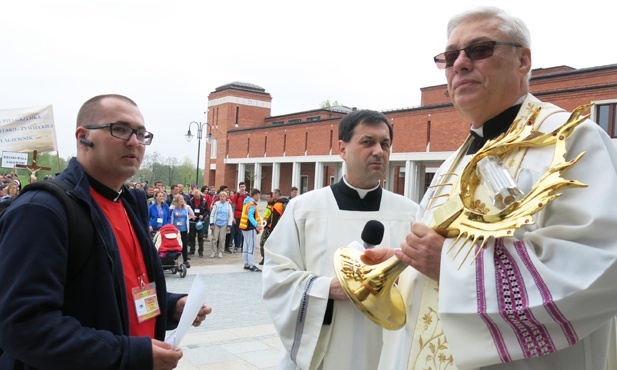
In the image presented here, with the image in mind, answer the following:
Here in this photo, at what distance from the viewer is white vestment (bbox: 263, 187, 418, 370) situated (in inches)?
106

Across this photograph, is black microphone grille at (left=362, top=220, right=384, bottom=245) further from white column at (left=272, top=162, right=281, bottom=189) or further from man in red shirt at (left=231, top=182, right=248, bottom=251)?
white column at (left=272, top=162, right=281, bottom=189)

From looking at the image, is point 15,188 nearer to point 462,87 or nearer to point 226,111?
point 462,87

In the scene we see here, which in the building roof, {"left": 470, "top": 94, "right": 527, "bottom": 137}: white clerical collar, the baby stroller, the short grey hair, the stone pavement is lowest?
the stone pavement

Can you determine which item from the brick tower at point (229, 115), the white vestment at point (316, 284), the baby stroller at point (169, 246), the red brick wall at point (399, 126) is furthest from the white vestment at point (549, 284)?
the brick tower at point (229, 115)

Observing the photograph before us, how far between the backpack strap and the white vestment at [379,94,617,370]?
1293 mm

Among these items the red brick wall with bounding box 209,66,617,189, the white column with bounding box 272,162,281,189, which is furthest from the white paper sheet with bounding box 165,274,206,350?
the white column with bounding box 272,162,281,189

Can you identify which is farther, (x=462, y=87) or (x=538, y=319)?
(x=462, y=87)

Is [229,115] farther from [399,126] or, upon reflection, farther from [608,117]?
[608,117]

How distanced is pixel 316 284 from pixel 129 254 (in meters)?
1.05

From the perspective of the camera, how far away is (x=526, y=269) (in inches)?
53.9

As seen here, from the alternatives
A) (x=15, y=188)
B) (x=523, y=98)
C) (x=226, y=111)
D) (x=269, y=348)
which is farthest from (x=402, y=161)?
(x=523, y=98)

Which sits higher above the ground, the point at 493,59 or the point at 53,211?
the point at 493,59

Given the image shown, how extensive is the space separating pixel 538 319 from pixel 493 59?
1023mm

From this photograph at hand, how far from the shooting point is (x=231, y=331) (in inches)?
245
